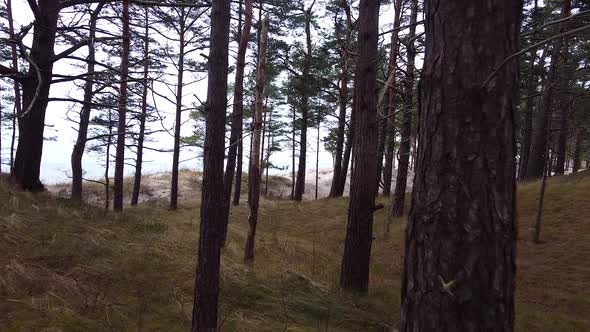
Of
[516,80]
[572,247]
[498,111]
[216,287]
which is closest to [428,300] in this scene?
[498,111]

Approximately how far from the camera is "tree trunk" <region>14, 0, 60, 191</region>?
754cm

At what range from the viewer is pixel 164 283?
15.0 feet

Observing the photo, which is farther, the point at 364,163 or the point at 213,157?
the point at 364,163

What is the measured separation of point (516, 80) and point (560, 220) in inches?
491

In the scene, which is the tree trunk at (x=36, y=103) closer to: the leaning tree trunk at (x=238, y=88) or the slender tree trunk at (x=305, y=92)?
the leaning tree trunk at (x=238, y=88)

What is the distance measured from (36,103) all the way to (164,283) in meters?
5.52

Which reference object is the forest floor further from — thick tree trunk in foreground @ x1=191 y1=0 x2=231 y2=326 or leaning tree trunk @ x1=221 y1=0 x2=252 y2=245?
leaning tree trunk @ x1=221 y1=0 x2=252 y2=245

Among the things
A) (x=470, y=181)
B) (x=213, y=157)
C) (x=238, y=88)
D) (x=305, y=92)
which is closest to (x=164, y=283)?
(x=213, y=157)

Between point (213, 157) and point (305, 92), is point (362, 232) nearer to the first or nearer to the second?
point (213, 157)

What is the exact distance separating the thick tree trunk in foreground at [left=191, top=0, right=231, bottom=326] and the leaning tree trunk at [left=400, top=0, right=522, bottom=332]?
231 centimetres

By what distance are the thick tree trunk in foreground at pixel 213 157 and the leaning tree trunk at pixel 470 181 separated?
7.59ft

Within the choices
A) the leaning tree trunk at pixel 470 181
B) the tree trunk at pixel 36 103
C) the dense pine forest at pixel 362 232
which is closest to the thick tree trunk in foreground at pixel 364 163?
the dense pine forest at pixel 362 232

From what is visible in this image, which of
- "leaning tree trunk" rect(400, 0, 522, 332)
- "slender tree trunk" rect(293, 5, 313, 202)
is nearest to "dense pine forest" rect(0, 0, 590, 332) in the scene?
"leaning tree trunk" rect(400, 0, 522, 332)

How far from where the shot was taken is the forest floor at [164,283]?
12.3 feet
